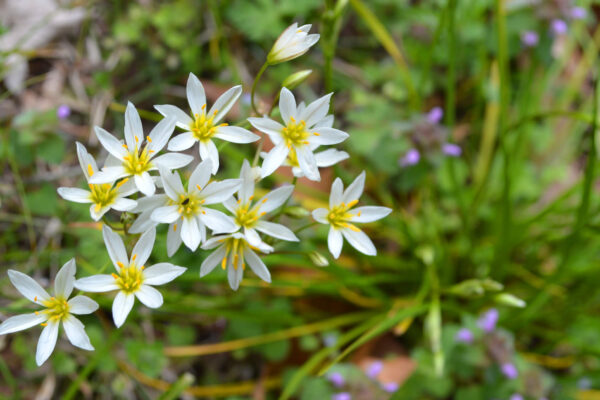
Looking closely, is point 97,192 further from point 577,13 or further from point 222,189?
point 577,13

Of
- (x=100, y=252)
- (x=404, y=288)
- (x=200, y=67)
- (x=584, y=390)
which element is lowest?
(x=584, y=390)

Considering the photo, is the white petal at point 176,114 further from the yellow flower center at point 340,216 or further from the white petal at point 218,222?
the yellow flower center at point 340,216

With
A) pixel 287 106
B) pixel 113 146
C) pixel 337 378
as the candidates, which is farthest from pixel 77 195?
pixel 337 378

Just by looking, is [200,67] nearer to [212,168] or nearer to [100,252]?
[100,252]

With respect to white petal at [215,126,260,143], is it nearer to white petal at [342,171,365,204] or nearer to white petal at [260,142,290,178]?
white petal at [260,142,290,178]

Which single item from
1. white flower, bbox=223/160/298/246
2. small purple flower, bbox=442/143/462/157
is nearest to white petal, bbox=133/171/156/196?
white flower, bbox=223/160/298/246

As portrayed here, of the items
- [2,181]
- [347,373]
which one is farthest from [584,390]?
[2,181]
